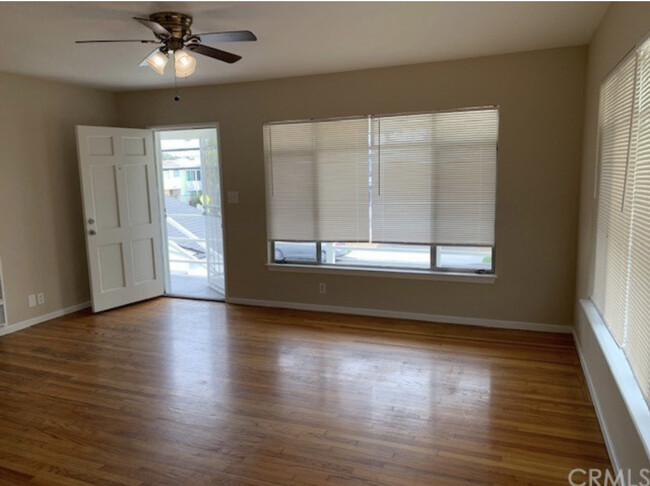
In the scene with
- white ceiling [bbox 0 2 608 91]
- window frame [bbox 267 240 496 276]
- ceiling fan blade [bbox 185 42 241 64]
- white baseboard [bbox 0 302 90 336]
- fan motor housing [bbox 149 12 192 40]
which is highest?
white ceiling [bbox 0 2 608 91]

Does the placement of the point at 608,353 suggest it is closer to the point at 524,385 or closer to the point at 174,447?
the point at 524,385

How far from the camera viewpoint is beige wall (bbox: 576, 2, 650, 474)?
204cm

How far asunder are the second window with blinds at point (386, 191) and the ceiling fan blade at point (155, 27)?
2195 millimetres

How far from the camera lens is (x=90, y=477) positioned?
233 cm

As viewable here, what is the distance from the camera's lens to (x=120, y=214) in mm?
5355

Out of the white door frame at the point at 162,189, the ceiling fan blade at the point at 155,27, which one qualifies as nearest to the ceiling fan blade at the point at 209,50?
the ceiling fan blade at the point at 155,27

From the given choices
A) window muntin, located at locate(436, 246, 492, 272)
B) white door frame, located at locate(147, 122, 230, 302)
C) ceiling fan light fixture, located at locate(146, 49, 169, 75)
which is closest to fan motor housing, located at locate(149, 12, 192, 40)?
ceiling fan light fixture, located at locate(146, 49, 169, 75)

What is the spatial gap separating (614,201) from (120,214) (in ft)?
15.9

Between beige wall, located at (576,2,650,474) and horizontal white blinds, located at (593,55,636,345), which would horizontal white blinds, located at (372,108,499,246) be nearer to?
beige wall, located at (576,2,650,474)

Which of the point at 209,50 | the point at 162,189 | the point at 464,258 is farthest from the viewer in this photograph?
the point at 162,189

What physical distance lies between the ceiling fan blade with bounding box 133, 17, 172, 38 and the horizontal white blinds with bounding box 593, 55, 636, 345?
8.34ft

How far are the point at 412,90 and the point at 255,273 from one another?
2.62 metres

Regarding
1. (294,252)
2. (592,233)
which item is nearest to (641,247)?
(592,233)

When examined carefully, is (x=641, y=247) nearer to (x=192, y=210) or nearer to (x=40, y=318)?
(x=40, y=318)
